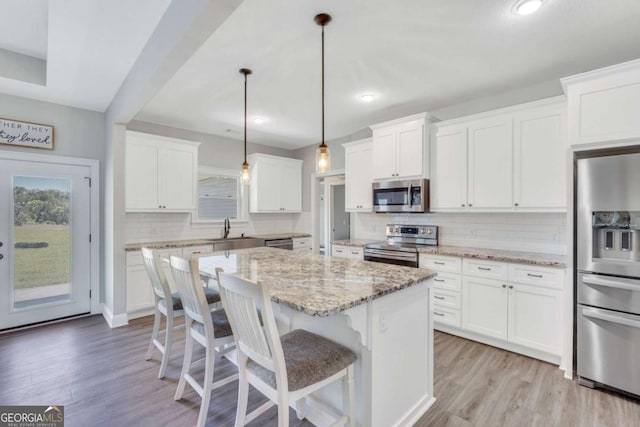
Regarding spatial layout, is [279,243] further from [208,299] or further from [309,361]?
[309,361]

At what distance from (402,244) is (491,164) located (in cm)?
150

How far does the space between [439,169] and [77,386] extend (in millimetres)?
4011

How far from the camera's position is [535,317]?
2.76 m

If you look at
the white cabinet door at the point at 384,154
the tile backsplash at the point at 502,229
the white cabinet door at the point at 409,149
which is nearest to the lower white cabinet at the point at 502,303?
the tile backsplash at the point at 502,229

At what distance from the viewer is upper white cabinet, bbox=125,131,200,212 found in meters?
3.95

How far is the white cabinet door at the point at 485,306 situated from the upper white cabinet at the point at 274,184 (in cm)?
343

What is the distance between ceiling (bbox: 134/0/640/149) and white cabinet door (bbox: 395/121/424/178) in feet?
0.99

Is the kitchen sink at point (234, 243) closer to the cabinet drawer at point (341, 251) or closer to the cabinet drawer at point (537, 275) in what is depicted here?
the cabinet drawer at point (341, 251)

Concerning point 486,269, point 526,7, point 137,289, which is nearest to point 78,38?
point 137,289

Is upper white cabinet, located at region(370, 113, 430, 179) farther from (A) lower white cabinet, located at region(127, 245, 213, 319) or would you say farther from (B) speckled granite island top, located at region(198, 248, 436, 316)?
(A) lower white cabinet, located at region(127, 245, 213, 319)

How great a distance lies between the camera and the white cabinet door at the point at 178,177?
13.9ft

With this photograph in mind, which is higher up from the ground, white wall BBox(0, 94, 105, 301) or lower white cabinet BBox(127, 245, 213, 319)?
white wall BBox(0, 94, 105, 301)

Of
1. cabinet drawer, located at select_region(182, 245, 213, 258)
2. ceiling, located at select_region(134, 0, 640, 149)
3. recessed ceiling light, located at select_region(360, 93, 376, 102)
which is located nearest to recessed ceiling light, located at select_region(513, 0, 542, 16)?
ceiling, located at select_region(134, 0, 640, 149)

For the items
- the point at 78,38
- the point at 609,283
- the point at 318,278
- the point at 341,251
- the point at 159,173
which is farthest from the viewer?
the point at 341,251
